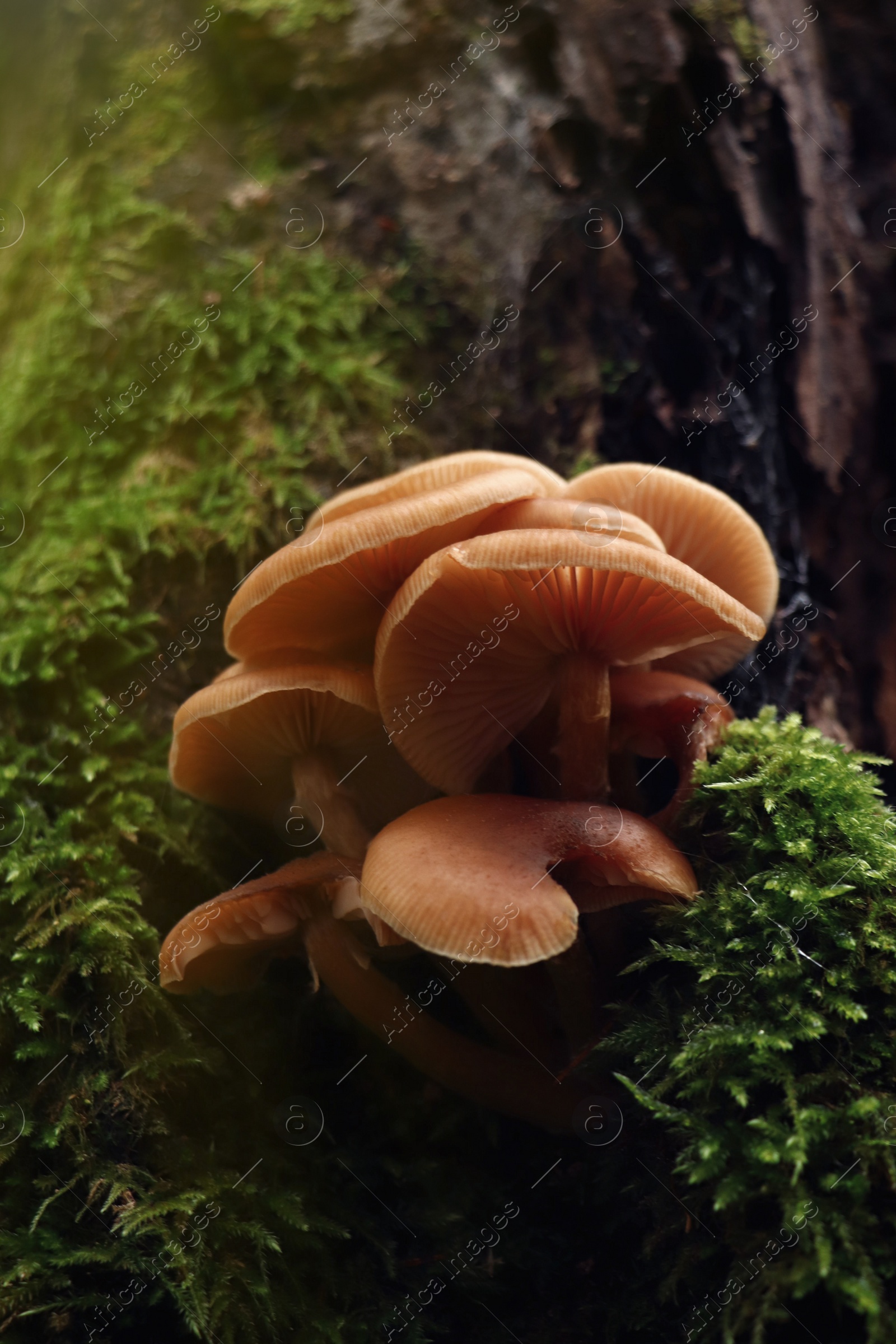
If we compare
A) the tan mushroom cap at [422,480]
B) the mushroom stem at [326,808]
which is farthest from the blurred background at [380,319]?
the tan mushroom cap at [422,480]

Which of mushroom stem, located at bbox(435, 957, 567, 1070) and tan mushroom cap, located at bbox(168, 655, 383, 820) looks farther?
mushroom stem, located at bbox(435, 957, 567, 1070)

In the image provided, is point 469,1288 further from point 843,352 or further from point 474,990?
point 843,352

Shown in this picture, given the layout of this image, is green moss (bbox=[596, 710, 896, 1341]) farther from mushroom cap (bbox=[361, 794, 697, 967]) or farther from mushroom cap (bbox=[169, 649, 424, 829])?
mushroom cap (bbox=[169, 649, 424, 829])

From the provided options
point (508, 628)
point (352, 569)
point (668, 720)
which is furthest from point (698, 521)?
point (352, 569)

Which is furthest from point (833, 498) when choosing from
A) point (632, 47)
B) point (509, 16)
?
point (509, 16)

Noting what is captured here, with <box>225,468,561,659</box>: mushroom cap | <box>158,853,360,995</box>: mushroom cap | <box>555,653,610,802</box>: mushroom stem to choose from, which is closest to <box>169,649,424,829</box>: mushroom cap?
<box>225,468,561,659</box>: mushroom cap

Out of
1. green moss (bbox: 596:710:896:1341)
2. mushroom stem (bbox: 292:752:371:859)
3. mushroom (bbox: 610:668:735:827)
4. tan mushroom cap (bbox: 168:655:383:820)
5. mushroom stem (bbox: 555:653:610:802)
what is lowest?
green moss (bbox: 596:710:896:1341)

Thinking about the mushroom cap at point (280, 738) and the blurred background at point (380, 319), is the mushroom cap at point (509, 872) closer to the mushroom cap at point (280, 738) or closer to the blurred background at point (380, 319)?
the mushroom cap at point (280, 738)
